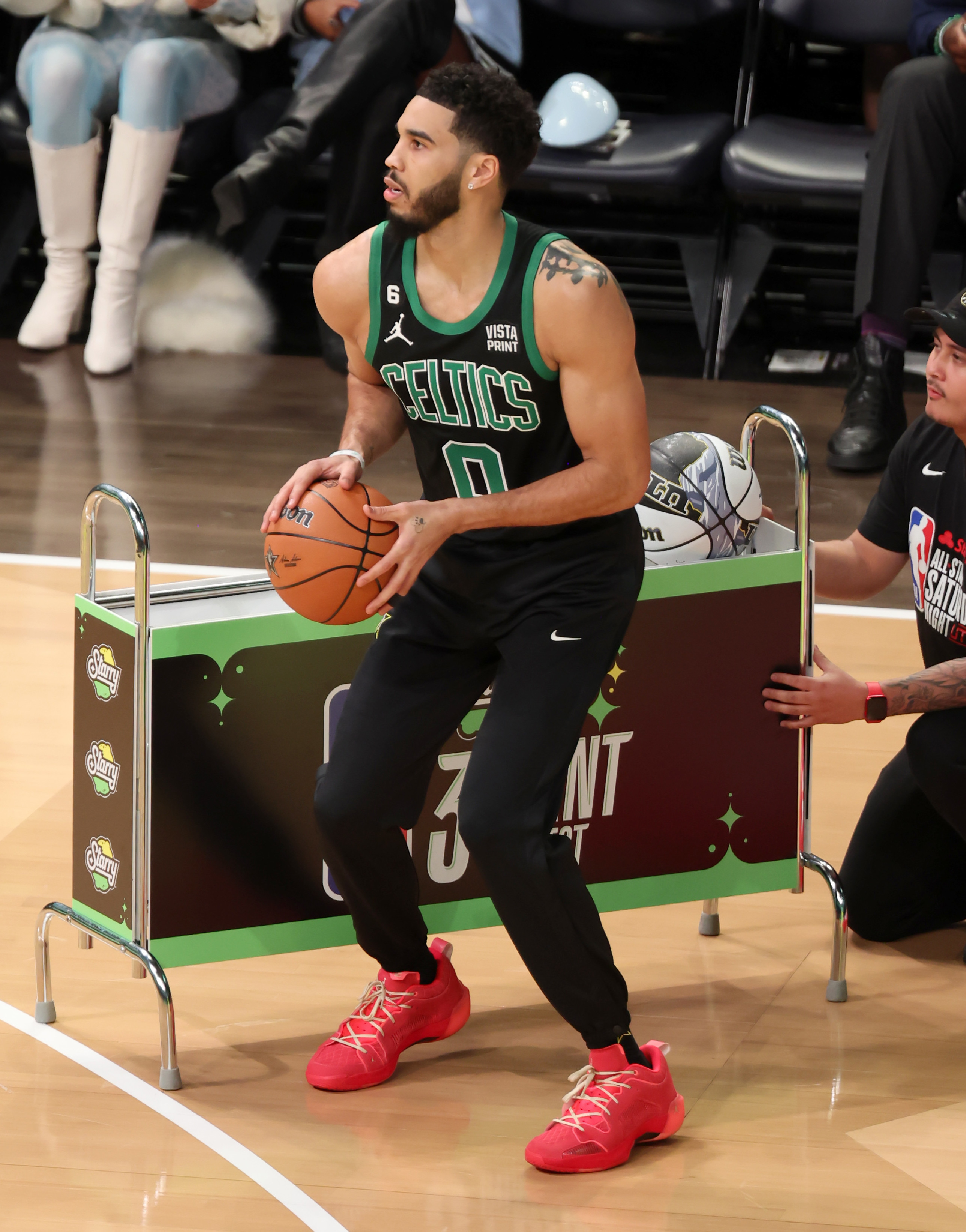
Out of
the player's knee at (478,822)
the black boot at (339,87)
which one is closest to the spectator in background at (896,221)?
the black boot at (339,87)

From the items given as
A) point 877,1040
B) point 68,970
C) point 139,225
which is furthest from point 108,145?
→ point 877,1040

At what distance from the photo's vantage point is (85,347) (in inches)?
282

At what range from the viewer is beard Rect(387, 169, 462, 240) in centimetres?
259

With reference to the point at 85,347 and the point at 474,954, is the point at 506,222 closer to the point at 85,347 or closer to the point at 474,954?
the point at 474,954

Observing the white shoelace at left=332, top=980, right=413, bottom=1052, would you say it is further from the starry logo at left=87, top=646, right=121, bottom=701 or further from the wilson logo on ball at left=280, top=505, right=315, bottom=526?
the wilson logo on ball at left=280, top=505, right=315, bottom=526

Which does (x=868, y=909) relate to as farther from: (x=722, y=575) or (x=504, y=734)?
(x=504, y=734)

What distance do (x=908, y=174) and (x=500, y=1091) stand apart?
4194 millimetres

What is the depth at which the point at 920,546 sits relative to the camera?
10.9 feet

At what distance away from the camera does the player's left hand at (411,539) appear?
8.25 ft

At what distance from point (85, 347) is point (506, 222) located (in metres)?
4.80

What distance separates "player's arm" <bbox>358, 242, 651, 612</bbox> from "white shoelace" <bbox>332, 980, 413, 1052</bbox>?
→ 2.40ft

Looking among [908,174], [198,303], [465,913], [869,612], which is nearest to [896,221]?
[908,174]

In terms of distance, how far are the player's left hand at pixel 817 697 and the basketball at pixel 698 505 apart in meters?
0.25

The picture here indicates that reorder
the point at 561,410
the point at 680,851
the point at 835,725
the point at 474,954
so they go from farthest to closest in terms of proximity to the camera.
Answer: the point at 835,725, the point at 474,954, the point at 680,851, the point at 561,410
